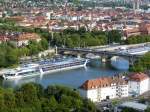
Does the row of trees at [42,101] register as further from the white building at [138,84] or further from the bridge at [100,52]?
the bridge at [100,52]

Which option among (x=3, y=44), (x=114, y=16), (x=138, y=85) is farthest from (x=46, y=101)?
(x=114, y=16)

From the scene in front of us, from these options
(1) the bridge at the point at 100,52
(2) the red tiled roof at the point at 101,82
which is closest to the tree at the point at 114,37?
(1) the bridge at the point at 100,52

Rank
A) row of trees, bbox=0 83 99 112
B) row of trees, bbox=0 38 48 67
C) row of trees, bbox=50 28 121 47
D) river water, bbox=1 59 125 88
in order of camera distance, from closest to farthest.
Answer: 1. row of trees, bbox=0 83 99 112
2. river water, bbox=1 59 125 88
3. row of trees, bbox=0 38 48 67
4. row of trees, bbox=50 28 121 47

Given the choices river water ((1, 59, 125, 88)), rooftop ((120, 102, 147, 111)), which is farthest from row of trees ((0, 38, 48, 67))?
rooftop ((120, 102, 147, 111))

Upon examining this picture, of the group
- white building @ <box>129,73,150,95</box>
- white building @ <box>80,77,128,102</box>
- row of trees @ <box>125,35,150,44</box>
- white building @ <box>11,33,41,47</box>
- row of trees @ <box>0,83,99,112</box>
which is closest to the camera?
row of trees @ <box>0,83,99,112</box>

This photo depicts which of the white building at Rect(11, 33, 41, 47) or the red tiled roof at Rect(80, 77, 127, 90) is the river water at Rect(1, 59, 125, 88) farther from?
the white building at Rect(11, 33, 41, 47)

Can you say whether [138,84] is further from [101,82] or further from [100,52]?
[100,52]
